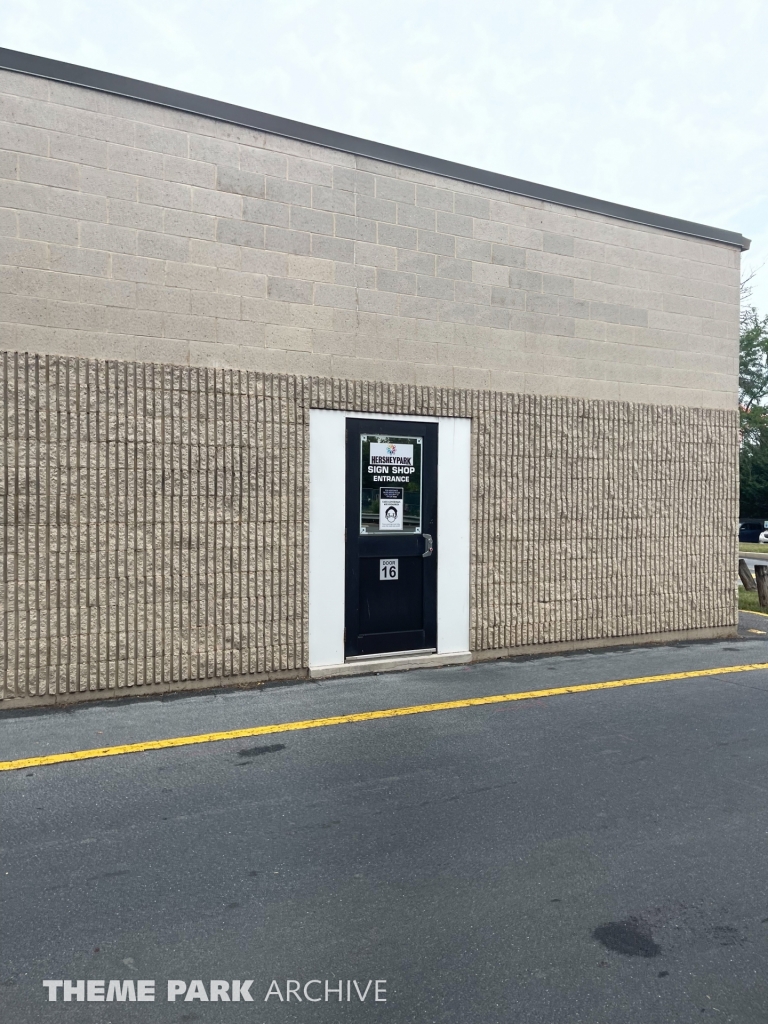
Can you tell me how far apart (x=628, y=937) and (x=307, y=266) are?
236 inches

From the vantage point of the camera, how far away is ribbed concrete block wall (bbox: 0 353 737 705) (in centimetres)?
628

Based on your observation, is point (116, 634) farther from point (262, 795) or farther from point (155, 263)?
point (155, 263)

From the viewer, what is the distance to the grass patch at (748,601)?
12383 mm

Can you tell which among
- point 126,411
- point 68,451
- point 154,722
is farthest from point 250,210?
point 154,722

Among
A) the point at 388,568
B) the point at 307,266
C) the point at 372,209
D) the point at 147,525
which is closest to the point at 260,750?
the point at 147,525

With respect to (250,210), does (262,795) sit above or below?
below

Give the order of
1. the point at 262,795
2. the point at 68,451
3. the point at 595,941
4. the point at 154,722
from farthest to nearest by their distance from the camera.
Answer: the point at 68,451 < the point at 154,722 < the point at 262,795 < the point at 595,941

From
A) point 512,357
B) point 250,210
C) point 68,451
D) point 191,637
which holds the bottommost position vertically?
point 191,637

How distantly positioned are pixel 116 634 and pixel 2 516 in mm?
1301

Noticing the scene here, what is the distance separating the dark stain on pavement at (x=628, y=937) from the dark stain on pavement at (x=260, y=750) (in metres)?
2.64

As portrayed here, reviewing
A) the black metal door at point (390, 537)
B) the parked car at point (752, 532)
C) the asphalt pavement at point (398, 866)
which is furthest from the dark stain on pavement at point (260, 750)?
the parked car at point (752, 532)

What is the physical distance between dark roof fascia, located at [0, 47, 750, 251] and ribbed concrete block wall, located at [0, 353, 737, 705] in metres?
2.21

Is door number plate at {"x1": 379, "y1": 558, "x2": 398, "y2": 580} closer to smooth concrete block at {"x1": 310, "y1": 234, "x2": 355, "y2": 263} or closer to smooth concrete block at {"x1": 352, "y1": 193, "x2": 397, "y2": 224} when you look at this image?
smooth concrete block at {"x1": 310, "y1": 234, "x2": 355, "y2": 263}

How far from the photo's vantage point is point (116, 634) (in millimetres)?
6551
